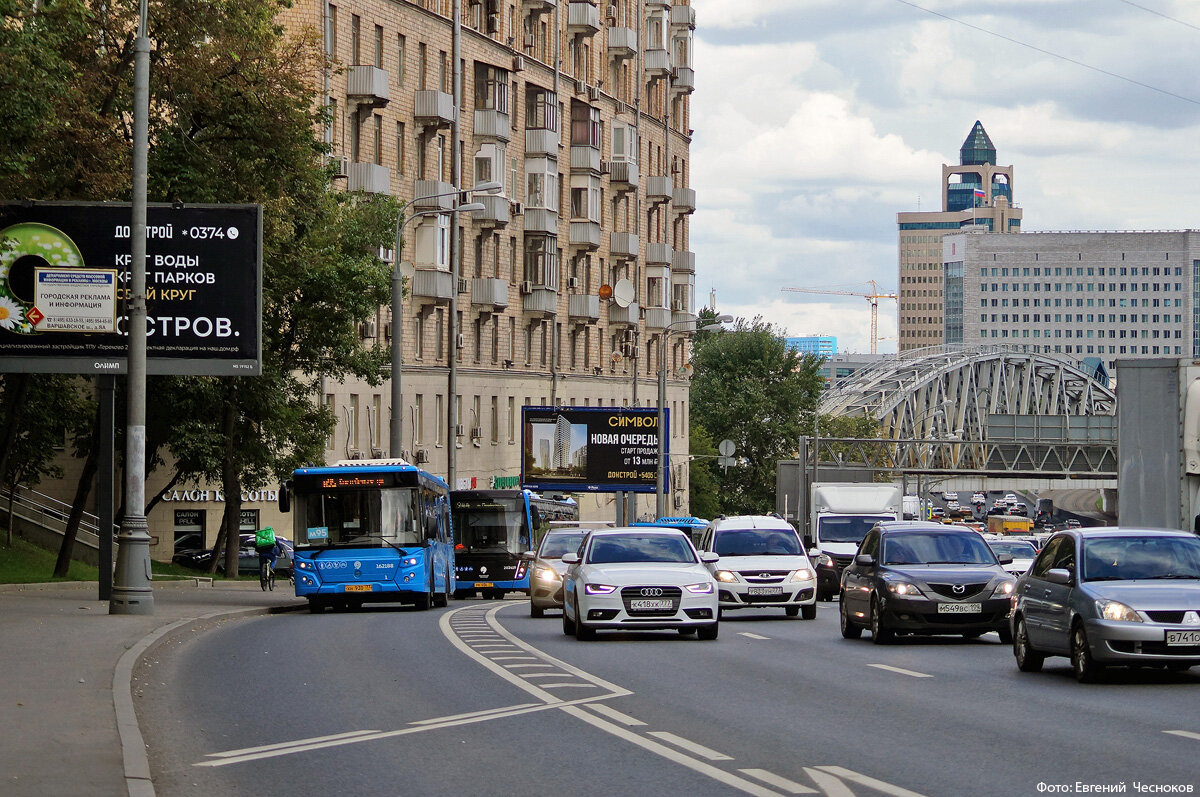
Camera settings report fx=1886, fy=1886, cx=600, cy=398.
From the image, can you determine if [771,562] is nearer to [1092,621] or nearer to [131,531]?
[131,531]

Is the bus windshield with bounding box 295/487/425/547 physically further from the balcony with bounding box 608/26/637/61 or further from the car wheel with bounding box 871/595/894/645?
the balcony with bounding box 608/26/637/61

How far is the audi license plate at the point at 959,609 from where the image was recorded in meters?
22.9

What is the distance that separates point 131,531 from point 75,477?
34.3m

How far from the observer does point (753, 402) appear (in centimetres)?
Result: 13112

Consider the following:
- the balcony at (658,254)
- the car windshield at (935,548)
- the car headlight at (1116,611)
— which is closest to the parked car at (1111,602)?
the car headlight at (1116,611)

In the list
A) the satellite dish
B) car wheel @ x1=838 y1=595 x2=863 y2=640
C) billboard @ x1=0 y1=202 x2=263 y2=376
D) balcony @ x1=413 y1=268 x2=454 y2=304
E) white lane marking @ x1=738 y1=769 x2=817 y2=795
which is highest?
the satellite dish

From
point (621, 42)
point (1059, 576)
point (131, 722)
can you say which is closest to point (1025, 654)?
point (1059, 576)

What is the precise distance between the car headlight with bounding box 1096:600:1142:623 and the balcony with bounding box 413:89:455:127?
187 ft

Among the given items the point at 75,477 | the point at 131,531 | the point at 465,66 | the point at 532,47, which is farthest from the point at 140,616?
the point at 532,47

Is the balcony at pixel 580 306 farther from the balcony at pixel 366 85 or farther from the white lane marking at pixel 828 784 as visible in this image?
the white lane marking at pixel 828 784

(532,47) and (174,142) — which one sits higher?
A: (532,47)

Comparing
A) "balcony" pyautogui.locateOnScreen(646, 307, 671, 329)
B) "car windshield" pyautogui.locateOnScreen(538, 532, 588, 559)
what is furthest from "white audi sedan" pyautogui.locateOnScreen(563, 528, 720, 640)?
"balcony" pyautogui.locateOnScreen(646, 307, 671, 329)

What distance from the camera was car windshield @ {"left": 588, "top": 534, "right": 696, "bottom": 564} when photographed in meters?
24.8

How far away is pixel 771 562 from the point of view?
102ft
